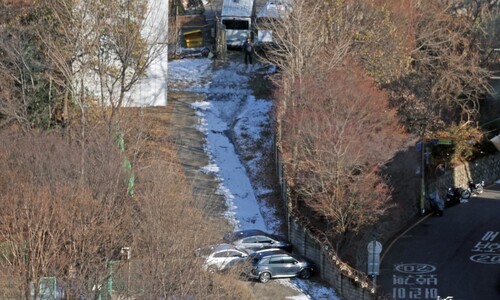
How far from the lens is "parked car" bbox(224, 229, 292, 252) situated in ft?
136

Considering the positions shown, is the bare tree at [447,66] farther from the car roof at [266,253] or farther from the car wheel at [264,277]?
the car wheel at [264,277]

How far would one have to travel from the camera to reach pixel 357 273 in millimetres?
38906

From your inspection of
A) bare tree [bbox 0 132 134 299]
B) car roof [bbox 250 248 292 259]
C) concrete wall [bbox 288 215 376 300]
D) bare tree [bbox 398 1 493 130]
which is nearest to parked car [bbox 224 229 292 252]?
concrete wall [bbox 288 215 376 300]

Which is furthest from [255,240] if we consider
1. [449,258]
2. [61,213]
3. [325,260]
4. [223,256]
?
[61,213]

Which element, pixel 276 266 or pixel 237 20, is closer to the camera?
pixel 276 266

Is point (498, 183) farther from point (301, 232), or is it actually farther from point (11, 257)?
point (11, 257)

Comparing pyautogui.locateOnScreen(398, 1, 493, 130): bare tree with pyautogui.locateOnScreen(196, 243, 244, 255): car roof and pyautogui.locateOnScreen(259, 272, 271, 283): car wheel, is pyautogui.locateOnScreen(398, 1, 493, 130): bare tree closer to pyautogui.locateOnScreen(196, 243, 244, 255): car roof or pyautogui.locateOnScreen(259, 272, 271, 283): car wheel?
pyautogui.locateOnScreen(259, 272, 271, 283): car wheel

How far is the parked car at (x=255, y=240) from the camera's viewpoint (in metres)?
41.4

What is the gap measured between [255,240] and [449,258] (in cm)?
838

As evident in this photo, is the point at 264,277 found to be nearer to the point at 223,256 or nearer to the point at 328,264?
the point at 223,256

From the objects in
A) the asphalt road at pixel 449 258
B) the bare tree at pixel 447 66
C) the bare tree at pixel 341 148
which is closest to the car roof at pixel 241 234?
the bare tree at pixel 341 148

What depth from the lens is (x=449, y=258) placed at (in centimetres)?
4362

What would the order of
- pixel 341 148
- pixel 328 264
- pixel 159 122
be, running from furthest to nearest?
1. pixel 159 122
2. pixel 341 148
3. pixel 328 264

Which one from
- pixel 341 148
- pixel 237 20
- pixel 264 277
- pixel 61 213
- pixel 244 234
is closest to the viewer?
pixel 61 213
